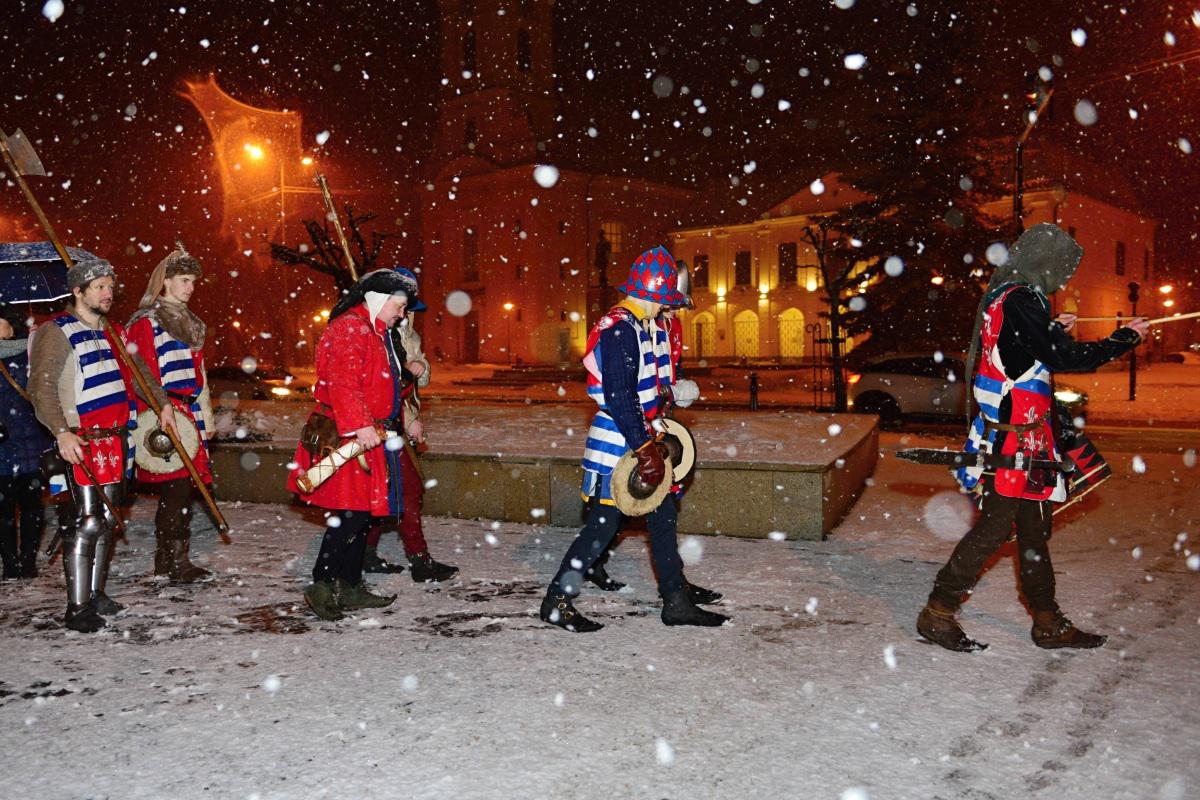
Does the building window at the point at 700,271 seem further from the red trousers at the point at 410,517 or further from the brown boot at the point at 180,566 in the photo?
the brown boot at the point at 180,566

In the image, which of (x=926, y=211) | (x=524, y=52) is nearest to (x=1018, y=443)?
(x=926, y=211)

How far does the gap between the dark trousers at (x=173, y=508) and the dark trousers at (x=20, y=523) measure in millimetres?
1019

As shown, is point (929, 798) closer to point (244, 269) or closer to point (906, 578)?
point (906, 578)

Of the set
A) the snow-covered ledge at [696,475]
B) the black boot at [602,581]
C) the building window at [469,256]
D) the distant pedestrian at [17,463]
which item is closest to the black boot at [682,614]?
the black boot at [602,581]

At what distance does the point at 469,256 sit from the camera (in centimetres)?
5409

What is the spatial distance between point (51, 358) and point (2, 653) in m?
1.55

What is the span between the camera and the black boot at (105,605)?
535cm

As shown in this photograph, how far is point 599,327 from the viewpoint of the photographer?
486cm

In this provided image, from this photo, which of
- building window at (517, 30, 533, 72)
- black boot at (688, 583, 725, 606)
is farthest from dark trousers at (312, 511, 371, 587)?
building window at (517, 30, 533, 72)

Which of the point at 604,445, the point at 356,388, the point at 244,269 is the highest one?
the point at 244,269

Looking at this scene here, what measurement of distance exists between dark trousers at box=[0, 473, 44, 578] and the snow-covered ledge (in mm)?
2750

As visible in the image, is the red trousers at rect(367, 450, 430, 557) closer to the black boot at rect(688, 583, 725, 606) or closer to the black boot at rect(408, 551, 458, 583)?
the black boot at rect(408, 551, 458, 583)

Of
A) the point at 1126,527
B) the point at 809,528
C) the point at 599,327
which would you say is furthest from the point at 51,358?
the point at 1126,527

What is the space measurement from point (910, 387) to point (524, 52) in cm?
4029
